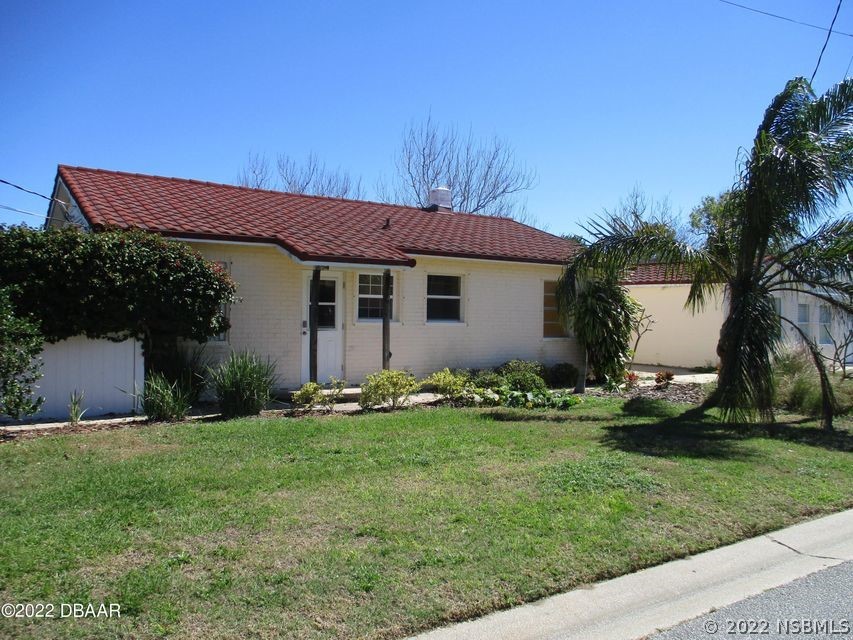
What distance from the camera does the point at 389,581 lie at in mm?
4352

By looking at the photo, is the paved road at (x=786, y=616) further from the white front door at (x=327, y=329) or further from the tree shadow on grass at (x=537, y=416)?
the white front door at (x=327, y=329)

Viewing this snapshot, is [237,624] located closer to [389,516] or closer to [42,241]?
[389,516]

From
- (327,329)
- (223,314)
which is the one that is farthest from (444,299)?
(223,314)

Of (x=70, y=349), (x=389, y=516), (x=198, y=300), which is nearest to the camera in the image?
(x=389, y=516)

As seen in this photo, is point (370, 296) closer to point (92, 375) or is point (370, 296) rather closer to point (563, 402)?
point (563, 402)

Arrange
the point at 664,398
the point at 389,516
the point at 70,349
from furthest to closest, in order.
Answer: the point at 664,398
the point at 70,349
the point at 389,516

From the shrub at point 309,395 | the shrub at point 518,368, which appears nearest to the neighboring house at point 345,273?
the shrub at point 518,368

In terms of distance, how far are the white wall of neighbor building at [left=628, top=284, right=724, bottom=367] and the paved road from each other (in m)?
14.8

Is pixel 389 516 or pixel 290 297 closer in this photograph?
pixel 389 516

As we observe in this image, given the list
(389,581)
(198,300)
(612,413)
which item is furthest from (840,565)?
(198,300)

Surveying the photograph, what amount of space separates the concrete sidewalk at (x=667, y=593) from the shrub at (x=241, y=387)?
6.75 m

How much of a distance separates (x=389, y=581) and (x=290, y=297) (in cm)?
896

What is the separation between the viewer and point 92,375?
9.88m

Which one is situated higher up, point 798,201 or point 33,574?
point 798,201
